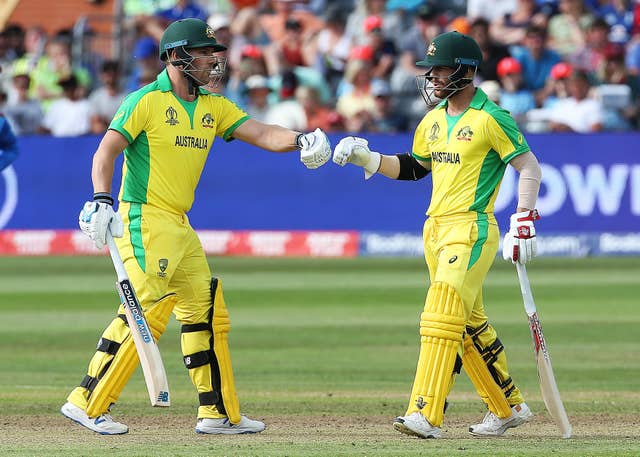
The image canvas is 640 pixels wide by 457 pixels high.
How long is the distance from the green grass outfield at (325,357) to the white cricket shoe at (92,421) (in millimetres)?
76

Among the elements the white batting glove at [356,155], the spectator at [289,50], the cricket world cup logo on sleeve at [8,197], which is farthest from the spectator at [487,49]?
the white batting glove at [356,155]

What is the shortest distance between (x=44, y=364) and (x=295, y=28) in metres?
10.2

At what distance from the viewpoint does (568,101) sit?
16641mm

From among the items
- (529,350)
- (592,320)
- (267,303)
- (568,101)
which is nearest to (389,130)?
(568,101)

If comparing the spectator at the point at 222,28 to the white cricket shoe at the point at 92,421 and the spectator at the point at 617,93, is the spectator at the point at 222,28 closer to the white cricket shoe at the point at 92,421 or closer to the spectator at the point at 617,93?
the spectator at the point at 617,93

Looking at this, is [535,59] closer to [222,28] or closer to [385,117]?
[385,117]

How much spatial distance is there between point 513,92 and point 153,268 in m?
11.1

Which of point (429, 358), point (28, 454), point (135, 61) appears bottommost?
point (28, 454)

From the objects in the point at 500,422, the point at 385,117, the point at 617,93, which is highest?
the point at 617,93

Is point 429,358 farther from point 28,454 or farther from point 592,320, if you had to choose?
point 592,320

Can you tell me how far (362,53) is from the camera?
18.0 meters

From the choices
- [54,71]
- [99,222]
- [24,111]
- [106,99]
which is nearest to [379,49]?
[106,99]

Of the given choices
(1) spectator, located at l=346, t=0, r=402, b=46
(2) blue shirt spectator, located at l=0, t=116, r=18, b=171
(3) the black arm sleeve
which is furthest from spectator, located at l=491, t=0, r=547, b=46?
(3) the black arm sleeve

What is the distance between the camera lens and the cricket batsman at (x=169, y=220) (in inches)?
251
